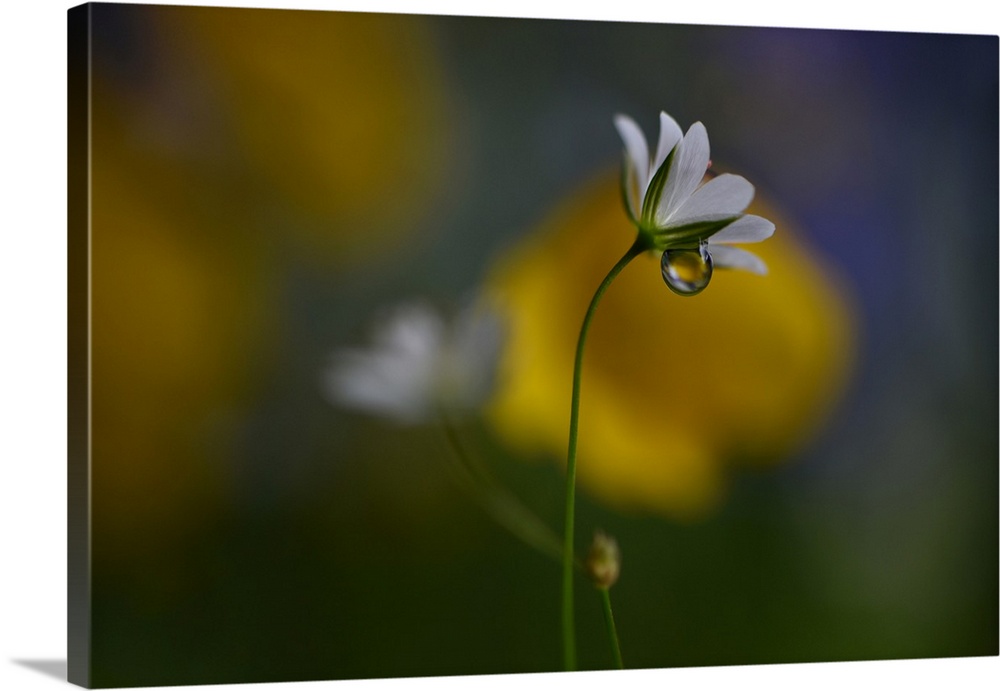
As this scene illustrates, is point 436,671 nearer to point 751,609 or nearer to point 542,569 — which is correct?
point 542,569

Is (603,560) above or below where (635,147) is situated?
below

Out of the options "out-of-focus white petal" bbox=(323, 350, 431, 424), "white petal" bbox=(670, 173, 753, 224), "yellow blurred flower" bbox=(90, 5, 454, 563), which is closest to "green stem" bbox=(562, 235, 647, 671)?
"white petal" bbox=(670, 173, 753, 224)

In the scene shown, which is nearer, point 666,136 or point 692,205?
point 692,205

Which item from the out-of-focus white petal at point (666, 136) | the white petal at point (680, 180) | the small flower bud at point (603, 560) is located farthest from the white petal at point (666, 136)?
the small flower bud at point (603, 560)

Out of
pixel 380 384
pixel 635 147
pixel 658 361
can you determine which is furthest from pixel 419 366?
pixel 635 147

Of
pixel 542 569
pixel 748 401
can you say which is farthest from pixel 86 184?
pixel 748 401

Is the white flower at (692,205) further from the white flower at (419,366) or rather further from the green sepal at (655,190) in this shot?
the white flower at (419,366)

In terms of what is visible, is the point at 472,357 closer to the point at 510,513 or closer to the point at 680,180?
the point at 510,513
